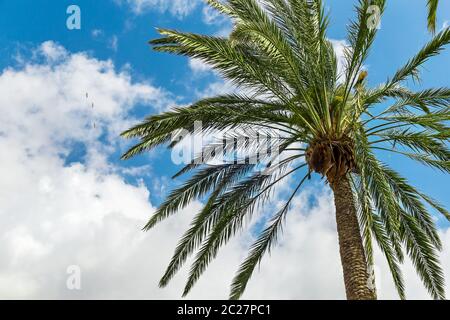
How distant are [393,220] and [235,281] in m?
4.51

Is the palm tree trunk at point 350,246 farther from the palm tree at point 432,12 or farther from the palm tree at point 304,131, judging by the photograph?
the palm tree at point 432,12

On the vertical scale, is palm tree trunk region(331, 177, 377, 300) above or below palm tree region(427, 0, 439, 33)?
below

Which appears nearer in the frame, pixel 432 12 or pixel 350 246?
pixel 432 12

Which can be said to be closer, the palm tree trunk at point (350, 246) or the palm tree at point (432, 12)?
the palm tree at point (432, 12)

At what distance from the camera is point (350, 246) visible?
30.4 ft

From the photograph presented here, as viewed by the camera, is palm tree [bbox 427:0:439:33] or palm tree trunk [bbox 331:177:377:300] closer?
palm tree [bbox 427:0:439:33]

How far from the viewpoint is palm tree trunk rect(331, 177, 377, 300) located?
29.0 feet

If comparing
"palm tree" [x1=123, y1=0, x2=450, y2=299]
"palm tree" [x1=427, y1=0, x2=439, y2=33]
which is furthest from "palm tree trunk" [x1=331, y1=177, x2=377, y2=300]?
"palm tree" [x1=427, y1=0, x2=439, y2=33]

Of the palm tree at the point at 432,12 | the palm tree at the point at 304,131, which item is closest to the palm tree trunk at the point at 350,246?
the palm tree at the point at 304,131

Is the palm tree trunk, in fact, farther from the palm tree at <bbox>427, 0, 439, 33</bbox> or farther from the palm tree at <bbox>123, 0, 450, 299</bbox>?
the palm tree at <bbox>427, 0, 439, 33</bbox>

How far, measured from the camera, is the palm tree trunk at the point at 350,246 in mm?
8844
